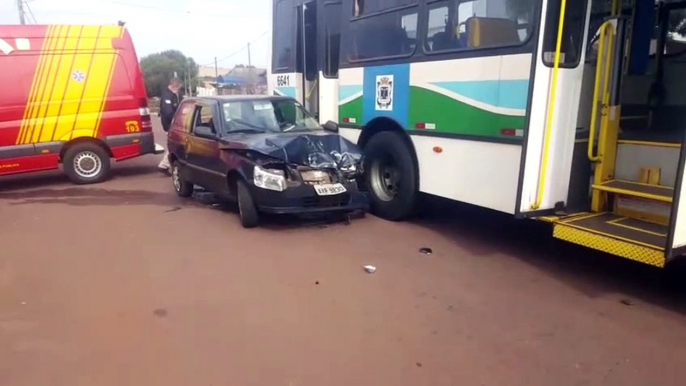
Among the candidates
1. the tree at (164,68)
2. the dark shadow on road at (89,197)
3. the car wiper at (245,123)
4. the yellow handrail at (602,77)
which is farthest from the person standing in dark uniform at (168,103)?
the tree at (164,68)

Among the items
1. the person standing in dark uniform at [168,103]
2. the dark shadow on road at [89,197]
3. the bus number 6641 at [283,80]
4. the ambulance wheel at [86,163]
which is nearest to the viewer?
the dark shadow on road at [89,197]

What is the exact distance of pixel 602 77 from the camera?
215 inches

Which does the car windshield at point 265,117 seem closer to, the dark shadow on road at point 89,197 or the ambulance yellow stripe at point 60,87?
the dark shadow on road at point 89,197

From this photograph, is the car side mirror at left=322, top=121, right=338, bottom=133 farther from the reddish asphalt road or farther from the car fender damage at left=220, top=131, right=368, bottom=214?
the reddish asphalt road

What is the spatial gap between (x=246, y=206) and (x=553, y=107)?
3.73 m

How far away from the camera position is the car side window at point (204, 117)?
8133 mm

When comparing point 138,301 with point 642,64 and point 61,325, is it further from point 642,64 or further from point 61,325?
point 642,64

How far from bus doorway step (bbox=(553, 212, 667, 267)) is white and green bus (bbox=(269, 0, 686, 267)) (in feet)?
0.04

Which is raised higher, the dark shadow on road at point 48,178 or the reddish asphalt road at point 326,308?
the reddish asphalt road at point 326,308

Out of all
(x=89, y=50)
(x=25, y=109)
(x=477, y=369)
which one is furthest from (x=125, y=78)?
(x=477, y=369)

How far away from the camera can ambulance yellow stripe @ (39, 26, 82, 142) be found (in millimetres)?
10445

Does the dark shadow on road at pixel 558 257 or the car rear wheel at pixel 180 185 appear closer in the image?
the dark shadow on road at pixel 558 257

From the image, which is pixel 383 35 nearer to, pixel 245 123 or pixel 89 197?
pixel 245 123

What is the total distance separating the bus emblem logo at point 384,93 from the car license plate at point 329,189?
1223mm
